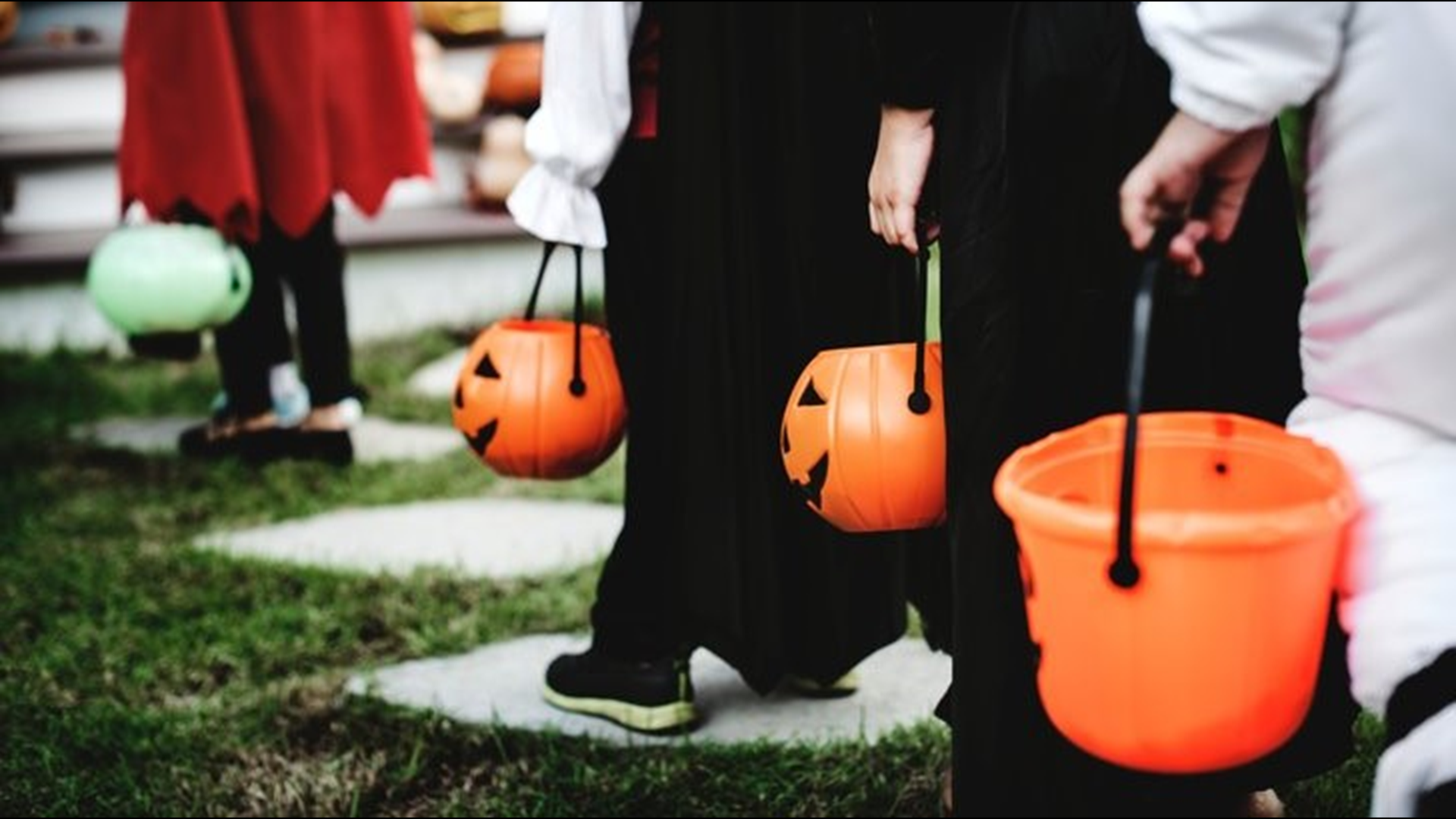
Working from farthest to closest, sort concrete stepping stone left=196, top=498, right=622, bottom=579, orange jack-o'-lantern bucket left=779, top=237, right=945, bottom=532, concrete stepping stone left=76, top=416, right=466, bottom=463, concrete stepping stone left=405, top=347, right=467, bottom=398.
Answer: concrete stepping stone left=405, top=347, right=467, bottom=398 → concrete stepping stone left=76, top=416, right=466, bottom=463 → concrete stepping stone left=196, top=498, right=622, bottom=579 → orange jack-o'-lantern bucket left=779, top=237, right=945, bottom=532

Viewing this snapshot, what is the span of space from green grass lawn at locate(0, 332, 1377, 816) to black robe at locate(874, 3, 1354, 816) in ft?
2.27

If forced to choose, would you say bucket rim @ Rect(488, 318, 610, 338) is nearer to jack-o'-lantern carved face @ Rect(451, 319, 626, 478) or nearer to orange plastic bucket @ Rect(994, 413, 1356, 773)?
jack-o'-lantern carved face @ Rect(451, 319, 626, 478)

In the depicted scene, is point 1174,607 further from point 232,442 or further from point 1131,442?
point 232,442

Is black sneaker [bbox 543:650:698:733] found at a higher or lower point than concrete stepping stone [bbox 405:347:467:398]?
higher

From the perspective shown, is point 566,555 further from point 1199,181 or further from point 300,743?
point 1199,181

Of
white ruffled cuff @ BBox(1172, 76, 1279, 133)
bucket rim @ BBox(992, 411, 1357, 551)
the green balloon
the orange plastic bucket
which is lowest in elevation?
the green balloon

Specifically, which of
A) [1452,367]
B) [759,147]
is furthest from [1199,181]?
[759,147]

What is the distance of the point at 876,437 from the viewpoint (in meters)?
1.53

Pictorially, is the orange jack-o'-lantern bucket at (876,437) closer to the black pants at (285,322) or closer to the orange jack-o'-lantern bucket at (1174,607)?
the orange jack-o'-lantern bucket at (1174,607)

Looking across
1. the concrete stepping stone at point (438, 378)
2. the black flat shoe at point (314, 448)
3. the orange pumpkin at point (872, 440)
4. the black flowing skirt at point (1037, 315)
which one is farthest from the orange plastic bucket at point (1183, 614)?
the concrete stepping stone at point (438, 378)

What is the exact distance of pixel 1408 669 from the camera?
1110mm

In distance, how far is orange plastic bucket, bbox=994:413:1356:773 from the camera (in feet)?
3.29

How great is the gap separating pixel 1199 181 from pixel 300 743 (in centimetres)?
151

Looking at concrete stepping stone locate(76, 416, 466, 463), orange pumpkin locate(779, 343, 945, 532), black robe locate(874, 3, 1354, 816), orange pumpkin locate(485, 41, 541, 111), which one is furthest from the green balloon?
orange pumpkin locate(485, 41, 541, 111)
